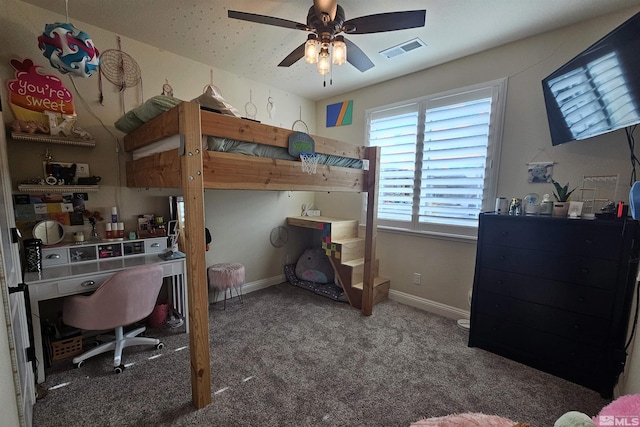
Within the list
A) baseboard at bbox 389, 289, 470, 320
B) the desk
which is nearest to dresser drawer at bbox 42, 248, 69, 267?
the desk

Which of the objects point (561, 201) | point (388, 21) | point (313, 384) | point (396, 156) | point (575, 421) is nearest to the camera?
point (575, 421)

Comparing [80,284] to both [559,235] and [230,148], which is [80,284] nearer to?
[230,148]

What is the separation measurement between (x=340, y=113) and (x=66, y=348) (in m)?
3.70

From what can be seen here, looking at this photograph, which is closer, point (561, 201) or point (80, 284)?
point (80, 284)

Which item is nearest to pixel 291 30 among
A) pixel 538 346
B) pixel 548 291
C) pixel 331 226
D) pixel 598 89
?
pixel 331 226

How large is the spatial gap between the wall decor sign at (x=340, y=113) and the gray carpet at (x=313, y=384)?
105 inches

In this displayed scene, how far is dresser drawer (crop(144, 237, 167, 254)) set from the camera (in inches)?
96.4

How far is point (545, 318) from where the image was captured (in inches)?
74.9

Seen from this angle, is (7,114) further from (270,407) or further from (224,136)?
(270,407)

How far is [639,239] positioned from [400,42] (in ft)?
7.27

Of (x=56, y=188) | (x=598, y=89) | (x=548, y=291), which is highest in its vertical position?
(x=598, y=89)

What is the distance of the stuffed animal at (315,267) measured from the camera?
3.58 m

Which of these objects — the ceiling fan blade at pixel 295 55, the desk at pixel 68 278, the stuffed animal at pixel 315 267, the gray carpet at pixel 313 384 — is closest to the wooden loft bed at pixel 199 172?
the gray carpet at pixel 313 384

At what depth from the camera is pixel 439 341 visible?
2.32 m
